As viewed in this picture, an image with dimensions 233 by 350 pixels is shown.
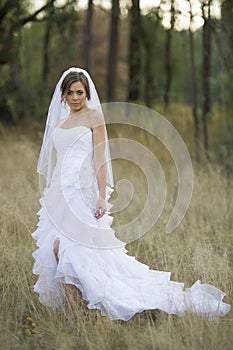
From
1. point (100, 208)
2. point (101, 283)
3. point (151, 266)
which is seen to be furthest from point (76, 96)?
point (151, 266)

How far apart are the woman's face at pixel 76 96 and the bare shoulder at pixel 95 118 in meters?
0.10

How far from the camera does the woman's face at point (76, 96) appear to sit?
13.0ft

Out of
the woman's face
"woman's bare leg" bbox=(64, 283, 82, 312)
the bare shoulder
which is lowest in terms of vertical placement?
"woman's bare leg" bbox=(64, 283, 82, 312)

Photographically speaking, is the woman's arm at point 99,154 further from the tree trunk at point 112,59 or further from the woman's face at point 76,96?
the tree trunk at point 112,59

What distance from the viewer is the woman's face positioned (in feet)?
13.0

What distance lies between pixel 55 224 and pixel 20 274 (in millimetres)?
829

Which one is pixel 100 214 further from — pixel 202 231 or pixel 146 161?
pixel 146 161

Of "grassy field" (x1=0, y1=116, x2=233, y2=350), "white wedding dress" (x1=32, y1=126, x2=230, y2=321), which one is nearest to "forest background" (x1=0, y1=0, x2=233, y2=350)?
"grassy field" (x1=0, y1=116, x2=233, y2=350)

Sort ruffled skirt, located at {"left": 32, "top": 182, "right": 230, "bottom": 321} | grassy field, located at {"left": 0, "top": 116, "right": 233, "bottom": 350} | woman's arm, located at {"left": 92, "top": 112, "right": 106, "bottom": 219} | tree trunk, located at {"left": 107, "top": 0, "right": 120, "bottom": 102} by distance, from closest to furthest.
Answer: grassy field, located at {"left": 0, "top": 116, "right": 233, "bottom": 350}, ruffled skirt, located at {"left": 32, "top": 182, "right": 230, "bottom": 321}, woman's arm, located at {"left": 92, "top": 112, "right": 106, "bottom": 219}, tree trunk, located at {"left": 107, "top": 0, "right": 120, "bottom": 102}

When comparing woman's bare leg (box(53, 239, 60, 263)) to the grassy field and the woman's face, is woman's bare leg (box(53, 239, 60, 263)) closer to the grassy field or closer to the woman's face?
the grassy field

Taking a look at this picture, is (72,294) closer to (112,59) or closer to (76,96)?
(76,96)

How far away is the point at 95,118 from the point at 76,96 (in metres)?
0.22

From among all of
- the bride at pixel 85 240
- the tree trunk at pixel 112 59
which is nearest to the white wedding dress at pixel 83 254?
the bride at pixel 85 240

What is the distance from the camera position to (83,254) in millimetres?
3805
